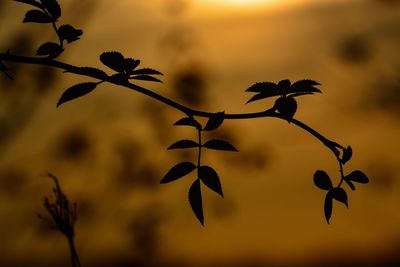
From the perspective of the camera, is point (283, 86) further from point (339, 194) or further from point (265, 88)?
point (339, 194)

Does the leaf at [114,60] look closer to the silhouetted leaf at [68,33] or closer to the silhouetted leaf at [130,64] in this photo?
the silhouetted leaf at [130,64]

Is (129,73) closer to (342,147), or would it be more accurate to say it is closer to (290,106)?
(290,106)

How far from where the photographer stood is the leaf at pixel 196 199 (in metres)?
1.44

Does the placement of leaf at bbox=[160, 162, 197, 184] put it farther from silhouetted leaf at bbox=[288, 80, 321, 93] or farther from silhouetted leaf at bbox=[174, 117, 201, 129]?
silhouetted leaf at bbox=[288, 80, 321, 93]

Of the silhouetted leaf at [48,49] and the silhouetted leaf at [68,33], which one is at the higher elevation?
the silhouetted leaf at [68,33]

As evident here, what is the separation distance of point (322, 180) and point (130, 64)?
555mm

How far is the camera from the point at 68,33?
1.69 m

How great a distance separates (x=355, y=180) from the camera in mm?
1674

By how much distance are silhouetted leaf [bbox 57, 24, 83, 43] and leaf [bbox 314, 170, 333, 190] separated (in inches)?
27.4

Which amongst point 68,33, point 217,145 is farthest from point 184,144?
point 68,33

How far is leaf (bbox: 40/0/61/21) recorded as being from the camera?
1.68 meters

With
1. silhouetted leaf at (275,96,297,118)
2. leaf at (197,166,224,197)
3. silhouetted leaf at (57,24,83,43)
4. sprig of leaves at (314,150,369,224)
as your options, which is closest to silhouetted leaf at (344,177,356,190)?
sprig of leaves at (314,150,369,224)

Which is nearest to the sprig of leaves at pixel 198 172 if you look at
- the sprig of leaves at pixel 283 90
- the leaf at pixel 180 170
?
the leaf at pixel 180 170

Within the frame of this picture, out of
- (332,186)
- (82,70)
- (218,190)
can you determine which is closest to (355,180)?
(332,186)
